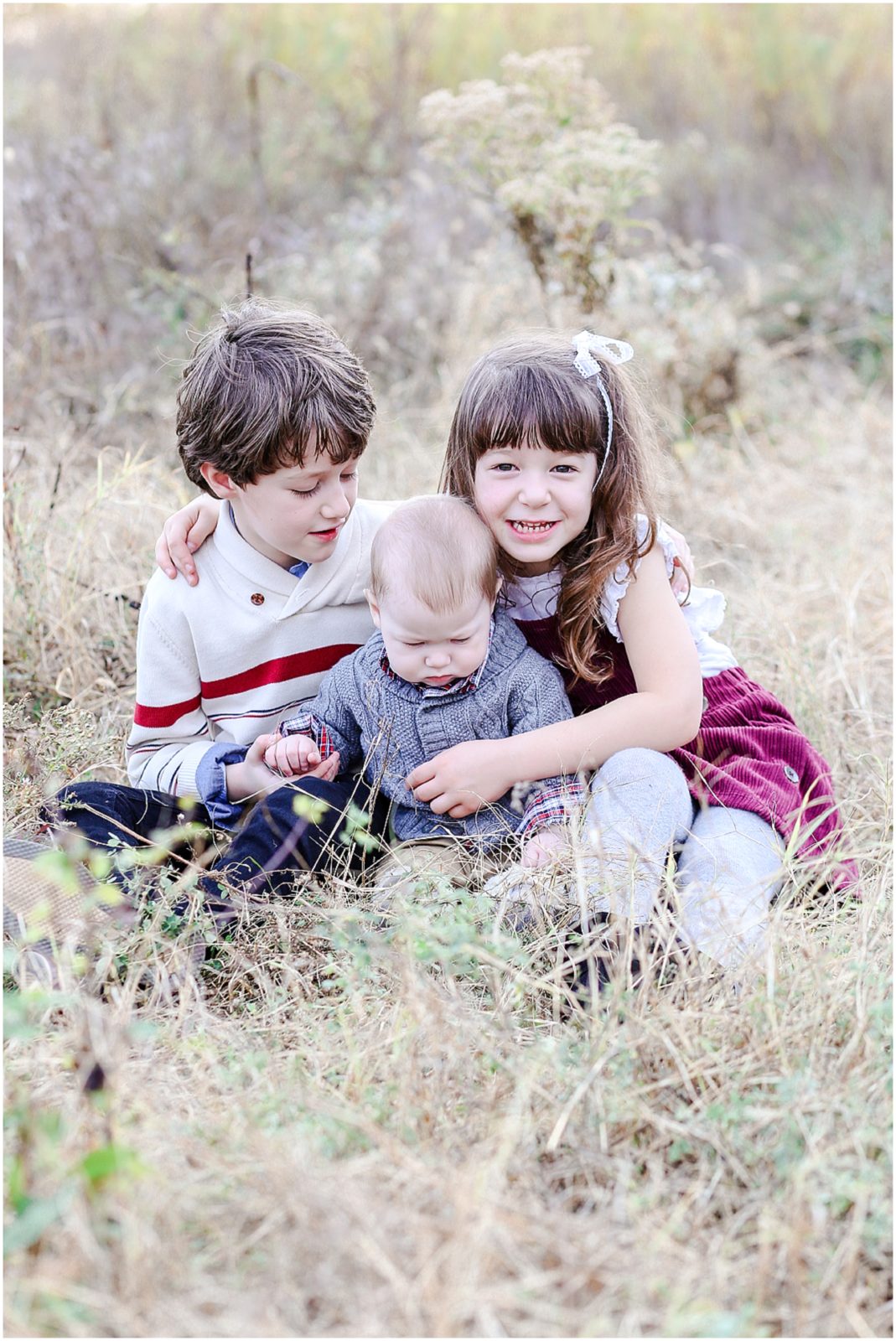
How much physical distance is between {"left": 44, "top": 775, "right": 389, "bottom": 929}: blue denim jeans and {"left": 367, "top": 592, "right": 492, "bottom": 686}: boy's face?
0.88ft

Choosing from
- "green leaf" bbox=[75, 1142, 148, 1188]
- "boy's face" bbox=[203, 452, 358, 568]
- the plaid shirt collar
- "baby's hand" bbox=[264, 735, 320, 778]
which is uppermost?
"boy's face" bbox=[203, 452, 358, 568]

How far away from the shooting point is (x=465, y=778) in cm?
223

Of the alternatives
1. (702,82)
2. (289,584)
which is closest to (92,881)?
(289,584)

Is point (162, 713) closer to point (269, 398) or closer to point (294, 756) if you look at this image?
point (294, 756)

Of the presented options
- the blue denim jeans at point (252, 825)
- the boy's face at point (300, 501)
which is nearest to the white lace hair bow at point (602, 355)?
the boy's face at point (300, 501)

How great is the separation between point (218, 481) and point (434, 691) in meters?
0.62

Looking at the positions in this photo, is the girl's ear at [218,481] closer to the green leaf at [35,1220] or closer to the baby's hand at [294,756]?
the baby's hand at [294,756]

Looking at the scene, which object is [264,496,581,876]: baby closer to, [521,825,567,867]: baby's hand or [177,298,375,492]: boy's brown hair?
[521,825,567,867]: baby's hand

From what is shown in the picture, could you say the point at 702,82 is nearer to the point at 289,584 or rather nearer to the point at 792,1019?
the point at 289,584

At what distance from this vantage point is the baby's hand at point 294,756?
2.35 metres

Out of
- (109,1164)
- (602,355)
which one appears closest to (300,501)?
(602,355)

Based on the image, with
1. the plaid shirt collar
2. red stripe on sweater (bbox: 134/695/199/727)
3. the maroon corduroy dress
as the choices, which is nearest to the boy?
red stripe on sweater (bbox: 134/695/199/727)

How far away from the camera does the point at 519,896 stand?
82.1 inches

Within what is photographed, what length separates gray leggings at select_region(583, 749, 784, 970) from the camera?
1.93 meters
